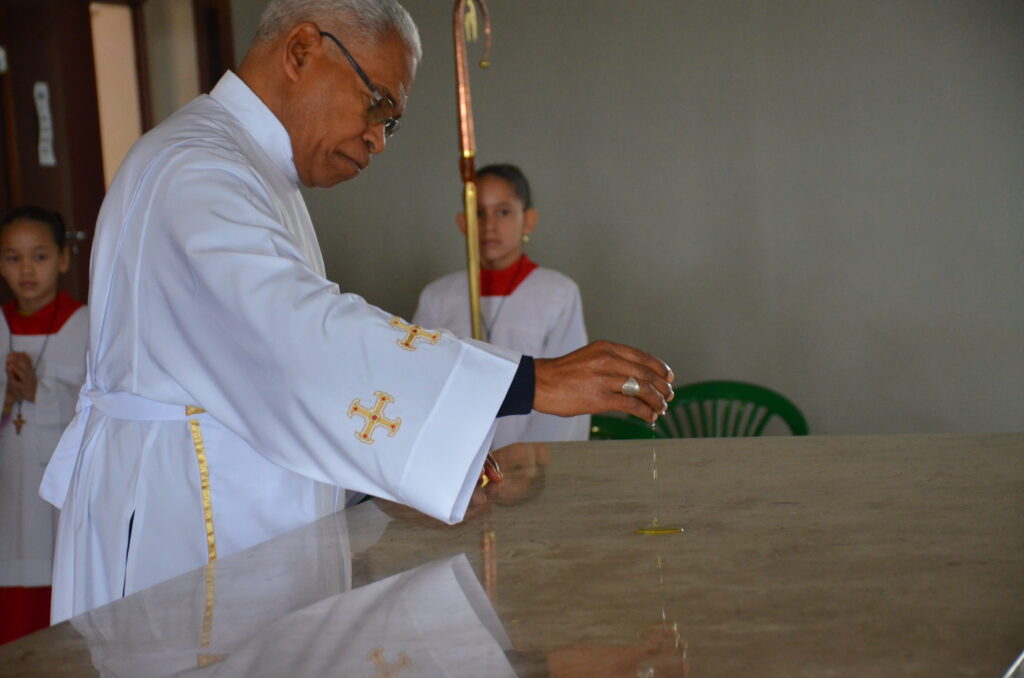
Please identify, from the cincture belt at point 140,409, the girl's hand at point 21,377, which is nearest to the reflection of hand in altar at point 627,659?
the cincture belt at point 140,409

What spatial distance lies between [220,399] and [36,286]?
250cm

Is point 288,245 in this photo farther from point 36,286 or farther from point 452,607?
A: point 36,286

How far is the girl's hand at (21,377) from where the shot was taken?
3.53m

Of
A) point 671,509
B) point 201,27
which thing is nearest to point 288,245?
point 671,509

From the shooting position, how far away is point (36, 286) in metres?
3.68

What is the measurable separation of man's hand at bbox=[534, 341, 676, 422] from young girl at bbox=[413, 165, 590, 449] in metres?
2.29

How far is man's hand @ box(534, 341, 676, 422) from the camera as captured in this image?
1337 millimetres

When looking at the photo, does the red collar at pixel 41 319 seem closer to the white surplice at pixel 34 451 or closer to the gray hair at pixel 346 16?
the white surplice at pixel 34 451

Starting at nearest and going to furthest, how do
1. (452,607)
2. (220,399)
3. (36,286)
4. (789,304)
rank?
(452,607)
(220,399)
(36,286)
(789,304)

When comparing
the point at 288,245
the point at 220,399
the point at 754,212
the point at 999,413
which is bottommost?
the point at 999,413

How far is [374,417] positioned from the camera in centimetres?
134

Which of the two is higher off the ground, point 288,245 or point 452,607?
point 288,245

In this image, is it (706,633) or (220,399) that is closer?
(706,633)

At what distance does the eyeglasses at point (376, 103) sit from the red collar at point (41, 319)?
7.36 feet
